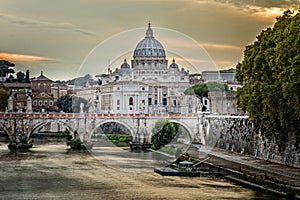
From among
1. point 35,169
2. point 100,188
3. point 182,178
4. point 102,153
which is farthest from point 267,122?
point 102,153

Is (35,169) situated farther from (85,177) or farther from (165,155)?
(165,155)

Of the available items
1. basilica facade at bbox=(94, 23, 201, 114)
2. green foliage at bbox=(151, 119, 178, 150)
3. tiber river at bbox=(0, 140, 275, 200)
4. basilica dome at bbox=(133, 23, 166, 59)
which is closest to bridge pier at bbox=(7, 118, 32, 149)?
tiber river at bbox=(0, 140, 275, 200)

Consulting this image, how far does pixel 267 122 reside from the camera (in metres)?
31.3

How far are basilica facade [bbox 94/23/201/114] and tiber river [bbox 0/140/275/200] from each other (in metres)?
21.3

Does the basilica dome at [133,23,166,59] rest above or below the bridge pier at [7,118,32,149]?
above

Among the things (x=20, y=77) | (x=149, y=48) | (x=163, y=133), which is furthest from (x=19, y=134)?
(x=20, y=77)

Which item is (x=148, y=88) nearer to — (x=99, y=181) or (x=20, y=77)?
(x=99, y=181)

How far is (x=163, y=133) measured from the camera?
178ft

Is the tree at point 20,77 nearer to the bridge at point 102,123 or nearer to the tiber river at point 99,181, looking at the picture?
the bridge at point 102,123

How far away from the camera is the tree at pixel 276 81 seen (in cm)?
2806

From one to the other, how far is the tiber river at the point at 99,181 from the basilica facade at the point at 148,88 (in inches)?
840

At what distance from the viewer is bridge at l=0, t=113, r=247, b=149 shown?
173 feet

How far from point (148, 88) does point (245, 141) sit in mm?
30112

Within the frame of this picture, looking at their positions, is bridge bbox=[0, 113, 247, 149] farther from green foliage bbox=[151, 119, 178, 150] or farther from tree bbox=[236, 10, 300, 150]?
tree bbox=[236, 10, 300, 150]
